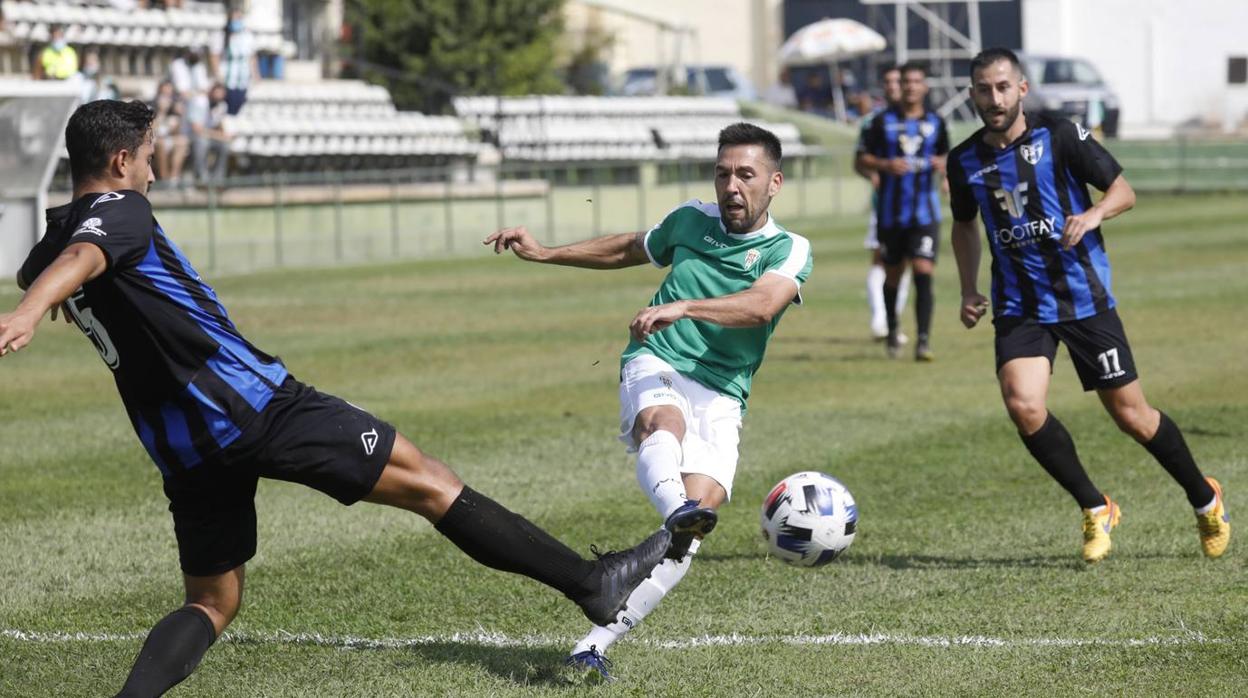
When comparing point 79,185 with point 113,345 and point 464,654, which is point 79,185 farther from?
point 464,654

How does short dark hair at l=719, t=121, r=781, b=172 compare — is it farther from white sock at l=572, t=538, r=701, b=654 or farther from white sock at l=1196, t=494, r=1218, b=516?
white sock at l=1196, t=494, r=1218, b=516

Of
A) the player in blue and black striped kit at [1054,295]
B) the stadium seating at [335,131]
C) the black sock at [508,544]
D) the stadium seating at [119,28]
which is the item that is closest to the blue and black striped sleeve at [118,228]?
the black sock at [508,544]

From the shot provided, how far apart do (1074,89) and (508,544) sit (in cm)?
3773

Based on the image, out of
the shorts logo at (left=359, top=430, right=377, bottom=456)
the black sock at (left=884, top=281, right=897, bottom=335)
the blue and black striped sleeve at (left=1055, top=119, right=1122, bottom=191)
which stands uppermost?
the blue and black striped sleeve at (left=1055, top=119, right=1122, bottom=191)

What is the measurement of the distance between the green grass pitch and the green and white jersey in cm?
95

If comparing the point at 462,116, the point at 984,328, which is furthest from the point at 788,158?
the point at 984,328

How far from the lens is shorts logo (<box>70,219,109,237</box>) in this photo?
4641mm

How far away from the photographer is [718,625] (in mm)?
6328

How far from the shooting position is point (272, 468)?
4945mm

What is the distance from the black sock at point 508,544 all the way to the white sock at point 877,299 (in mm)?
10352

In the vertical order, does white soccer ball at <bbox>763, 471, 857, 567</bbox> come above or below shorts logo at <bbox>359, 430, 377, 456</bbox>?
below

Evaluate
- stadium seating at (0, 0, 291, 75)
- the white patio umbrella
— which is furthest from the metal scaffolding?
stadium seating at (0, 0, 291, 75)

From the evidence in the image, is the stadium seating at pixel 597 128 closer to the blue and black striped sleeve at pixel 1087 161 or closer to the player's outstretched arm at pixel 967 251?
the player's outstretched arm at pixel 967 251

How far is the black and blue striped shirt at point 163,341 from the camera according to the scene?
4773mm
